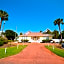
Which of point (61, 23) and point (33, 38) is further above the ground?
point (61, 23)

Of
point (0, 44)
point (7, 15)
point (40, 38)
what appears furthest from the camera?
point (40, 38)

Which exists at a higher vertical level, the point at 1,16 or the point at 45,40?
the point at 1,16

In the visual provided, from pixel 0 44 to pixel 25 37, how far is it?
25.1 meters

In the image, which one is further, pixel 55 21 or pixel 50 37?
pixel 50 37

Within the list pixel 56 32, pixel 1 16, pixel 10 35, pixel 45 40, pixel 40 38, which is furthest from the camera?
pixel 10 35

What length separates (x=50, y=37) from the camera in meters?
52.7

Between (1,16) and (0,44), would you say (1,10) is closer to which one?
(1,16)

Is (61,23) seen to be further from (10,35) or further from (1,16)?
(10,35)

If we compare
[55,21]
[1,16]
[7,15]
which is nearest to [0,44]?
[1,16]

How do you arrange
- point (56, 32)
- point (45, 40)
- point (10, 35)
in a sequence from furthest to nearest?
point (10, 35) < point (56, 32) < point (45, 40)

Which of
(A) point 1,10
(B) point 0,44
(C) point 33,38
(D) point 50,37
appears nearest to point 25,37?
(C) point 33,38

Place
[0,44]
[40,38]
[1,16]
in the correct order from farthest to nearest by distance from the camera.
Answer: [40,38]
[1,16]
[0,44]

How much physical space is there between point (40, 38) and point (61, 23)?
13842 millimetres

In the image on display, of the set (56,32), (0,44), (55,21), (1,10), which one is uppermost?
(1,10)
